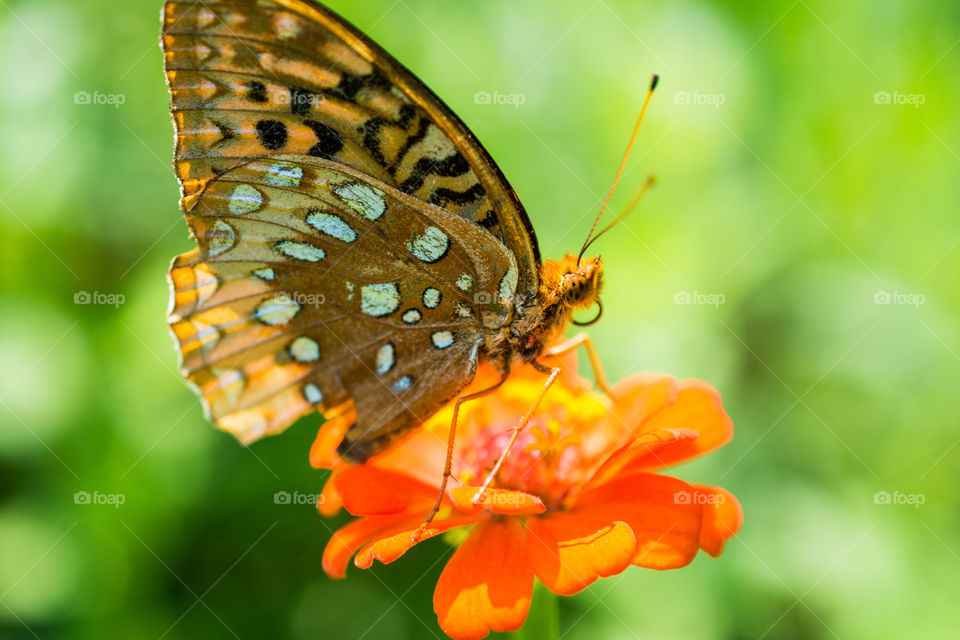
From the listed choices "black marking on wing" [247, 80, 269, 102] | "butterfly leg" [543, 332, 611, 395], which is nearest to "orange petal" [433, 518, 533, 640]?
"butterfly leg" [543, 332, 611, 395]

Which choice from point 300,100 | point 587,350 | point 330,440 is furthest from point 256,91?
point 587,350

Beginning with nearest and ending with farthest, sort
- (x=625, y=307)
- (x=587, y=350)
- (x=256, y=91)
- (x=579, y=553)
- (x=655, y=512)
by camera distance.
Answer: (x=579, y=553), (x=655, y=512), (x=256, y=91), (x=587, y=350), (x=625, y=307)

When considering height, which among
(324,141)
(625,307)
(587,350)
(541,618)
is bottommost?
(541,618)

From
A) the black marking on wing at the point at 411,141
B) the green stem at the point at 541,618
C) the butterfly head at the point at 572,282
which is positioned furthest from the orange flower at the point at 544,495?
the black marking on wing at the point at 411,141

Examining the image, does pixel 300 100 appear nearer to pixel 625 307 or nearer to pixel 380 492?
pixel 380 492

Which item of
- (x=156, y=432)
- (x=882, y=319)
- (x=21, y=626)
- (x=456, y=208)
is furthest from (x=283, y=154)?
(x=882, y=319)

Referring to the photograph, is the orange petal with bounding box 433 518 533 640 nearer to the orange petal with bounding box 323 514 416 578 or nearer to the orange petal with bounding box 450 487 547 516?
the orange petal with bounding box 450 487 547 516
